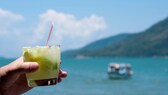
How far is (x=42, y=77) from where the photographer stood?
9.02 ft

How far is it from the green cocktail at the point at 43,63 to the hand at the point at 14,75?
0.07m

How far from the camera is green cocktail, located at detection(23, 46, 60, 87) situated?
8.87 ft

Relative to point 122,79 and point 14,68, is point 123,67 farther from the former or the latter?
point 14,68

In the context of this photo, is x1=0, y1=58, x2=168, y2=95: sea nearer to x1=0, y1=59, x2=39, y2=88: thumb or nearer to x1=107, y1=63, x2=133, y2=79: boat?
x1=107, y1=63, x2=133, y2=79: boat

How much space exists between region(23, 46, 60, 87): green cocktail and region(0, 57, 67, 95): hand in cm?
7

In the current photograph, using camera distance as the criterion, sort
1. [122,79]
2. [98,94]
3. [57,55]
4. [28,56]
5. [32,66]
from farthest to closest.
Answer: [122,79]
[98,94]
[57,55]
[28,56]
[32,66]

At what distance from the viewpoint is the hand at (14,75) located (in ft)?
8.33

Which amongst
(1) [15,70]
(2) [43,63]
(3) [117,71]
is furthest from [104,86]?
(1) [15,70]

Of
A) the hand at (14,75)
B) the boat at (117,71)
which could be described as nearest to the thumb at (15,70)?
the hand at (14,75)

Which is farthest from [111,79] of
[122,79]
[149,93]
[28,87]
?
[28,87]

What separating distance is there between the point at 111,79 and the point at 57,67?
46.6 meters

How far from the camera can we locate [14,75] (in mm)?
2631

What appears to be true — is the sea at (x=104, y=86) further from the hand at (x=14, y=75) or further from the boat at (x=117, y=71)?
the hand at (x=14, y=75)

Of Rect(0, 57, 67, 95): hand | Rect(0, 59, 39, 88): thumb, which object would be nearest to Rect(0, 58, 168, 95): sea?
Rect(0, 57, 67, 95): hand
